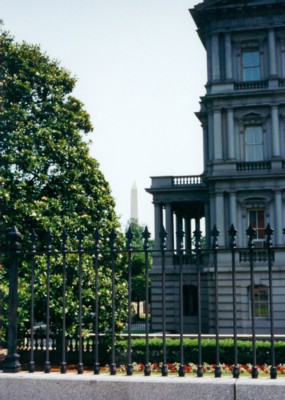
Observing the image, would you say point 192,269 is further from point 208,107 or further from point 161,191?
point 208,107

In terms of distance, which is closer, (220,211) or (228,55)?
(220,211)

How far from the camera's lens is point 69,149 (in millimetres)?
20641

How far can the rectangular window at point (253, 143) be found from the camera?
1199 inches

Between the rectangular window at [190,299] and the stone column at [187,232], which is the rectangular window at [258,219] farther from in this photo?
the stone column at [187,232]

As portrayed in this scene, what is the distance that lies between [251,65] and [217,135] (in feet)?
14.2

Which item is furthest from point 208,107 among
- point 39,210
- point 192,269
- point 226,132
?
point 39,210

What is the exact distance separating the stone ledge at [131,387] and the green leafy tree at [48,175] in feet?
35.9

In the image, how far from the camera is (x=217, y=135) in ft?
101

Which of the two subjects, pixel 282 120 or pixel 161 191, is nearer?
pixel 282 120

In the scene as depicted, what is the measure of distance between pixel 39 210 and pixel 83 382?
1273 centimetres

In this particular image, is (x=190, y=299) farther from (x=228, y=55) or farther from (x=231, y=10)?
(x=231, y=10)

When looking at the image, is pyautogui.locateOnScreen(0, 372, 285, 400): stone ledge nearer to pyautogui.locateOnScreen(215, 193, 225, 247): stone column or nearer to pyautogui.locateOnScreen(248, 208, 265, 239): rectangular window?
pyautogui.locateOnScreen(215, 193, 225, 247): stone column

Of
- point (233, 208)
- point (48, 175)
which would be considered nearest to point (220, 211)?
point (233, 208)

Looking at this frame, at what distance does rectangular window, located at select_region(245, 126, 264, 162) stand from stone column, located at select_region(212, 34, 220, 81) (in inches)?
131
